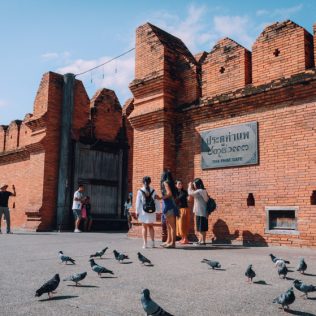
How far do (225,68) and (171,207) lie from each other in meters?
4.05

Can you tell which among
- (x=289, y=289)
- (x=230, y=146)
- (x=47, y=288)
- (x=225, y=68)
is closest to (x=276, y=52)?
(x=225, y=68)

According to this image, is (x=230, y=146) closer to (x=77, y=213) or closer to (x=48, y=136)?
(x=77, y=213)

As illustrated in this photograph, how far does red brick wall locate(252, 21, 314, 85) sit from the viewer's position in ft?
29.5

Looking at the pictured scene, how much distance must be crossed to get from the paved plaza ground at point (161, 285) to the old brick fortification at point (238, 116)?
61.6 inches

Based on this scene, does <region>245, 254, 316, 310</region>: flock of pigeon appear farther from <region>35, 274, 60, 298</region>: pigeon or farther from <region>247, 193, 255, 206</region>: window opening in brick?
<region>247, 193, 255, 206</region>: window opening in brick

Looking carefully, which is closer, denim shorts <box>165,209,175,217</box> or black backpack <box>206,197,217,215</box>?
denim shorts <box>165,209,175,217</box>

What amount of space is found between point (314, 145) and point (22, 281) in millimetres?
6360

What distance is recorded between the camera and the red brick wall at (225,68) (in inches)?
395

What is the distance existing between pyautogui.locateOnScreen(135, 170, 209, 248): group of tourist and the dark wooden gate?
243 inches

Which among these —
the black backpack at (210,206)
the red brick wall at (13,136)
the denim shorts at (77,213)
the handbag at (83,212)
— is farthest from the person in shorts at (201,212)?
the red brick wall at (13,136)

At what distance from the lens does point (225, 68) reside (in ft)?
34.2

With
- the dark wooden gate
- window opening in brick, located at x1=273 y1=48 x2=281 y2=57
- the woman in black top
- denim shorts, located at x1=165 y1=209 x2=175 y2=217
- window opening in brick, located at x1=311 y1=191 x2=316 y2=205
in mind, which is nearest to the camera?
window opening in brick, located at x1=311 y1=191 x2=316 y2=205

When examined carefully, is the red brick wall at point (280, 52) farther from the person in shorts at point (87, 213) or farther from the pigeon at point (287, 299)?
the person in shorts at point (87, 213)

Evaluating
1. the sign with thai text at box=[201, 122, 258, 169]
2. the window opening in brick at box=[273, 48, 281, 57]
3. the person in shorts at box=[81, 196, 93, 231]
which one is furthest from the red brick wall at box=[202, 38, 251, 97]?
the person in shorts at box=[81, 196, 93, 231]
